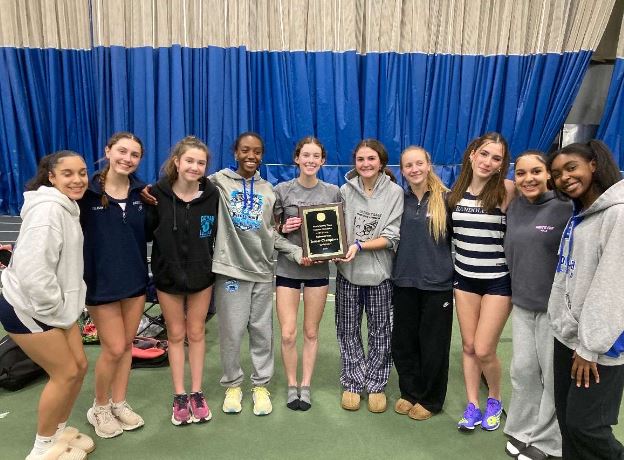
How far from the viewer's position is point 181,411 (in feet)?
9.50

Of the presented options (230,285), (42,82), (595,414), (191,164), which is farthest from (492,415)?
(42,82)

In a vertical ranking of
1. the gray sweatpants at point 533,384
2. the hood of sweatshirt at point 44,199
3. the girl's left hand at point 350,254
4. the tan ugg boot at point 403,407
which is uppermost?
the hood of sweatshirt at point 44,199

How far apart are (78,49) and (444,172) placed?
4695mm

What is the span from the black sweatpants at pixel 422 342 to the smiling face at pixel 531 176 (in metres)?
0.73

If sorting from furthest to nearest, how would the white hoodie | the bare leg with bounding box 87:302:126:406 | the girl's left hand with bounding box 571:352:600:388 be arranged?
1. the bare leg with bounding box 87:302:126:406
2. the white hoodie
3. the girl's left hand with bounding box 571:352:600:388

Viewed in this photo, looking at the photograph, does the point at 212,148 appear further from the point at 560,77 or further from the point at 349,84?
the point at 560,77

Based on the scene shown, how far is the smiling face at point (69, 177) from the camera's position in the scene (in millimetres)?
2285

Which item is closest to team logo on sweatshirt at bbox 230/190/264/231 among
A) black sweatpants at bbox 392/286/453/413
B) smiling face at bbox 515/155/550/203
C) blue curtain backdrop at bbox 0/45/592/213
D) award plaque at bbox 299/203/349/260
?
award plaque at bbox 299/203/349/260

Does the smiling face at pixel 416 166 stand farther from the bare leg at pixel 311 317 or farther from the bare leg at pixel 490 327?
the bare leg at pixel 311 317

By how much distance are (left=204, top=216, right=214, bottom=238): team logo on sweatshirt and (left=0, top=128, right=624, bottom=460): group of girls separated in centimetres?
1

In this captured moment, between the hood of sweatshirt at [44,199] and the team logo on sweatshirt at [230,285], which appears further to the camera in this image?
the team logo on sweatshirt at [230,285]

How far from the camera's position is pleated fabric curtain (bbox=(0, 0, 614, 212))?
5.74 metres

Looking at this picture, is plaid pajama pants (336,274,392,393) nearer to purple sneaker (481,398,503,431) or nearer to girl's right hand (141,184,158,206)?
purple sneaker (481,398,503,431)

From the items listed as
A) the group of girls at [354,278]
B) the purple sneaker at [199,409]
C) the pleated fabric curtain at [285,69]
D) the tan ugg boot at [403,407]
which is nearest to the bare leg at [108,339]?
the group of girls at [354,278]
